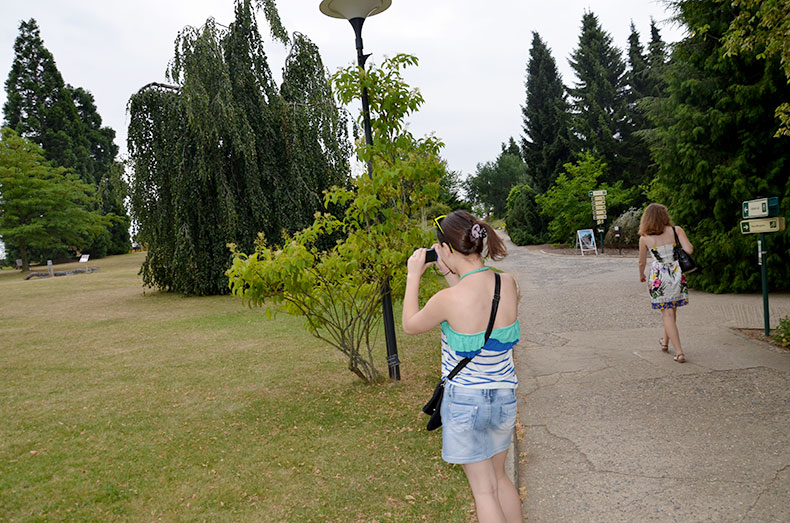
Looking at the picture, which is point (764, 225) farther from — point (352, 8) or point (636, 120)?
point (636, 120)

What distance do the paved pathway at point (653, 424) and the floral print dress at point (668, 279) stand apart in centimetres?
67

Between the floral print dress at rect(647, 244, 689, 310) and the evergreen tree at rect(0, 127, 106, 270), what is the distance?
3469cm

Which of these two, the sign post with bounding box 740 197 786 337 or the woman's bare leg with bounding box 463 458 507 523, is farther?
the sign post with bounding box 740 197 786 337

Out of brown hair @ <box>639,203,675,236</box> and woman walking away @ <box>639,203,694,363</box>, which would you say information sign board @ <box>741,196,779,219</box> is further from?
brown hair @ <box>639,203,675,236</box>

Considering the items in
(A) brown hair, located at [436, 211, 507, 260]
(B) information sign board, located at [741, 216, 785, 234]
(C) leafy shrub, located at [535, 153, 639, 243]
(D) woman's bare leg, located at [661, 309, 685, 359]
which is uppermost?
(C) leafy shrub, located at [535, 153, 639, 243]

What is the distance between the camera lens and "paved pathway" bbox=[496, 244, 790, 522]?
2.91 metres

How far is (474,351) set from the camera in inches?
83.3

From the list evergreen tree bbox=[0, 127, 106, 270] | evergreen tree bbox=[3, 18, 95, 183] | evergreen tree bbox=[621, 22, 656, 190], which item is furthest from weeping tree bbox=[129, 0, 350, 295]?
evergreen tree bbox=[3, 18, 95, 183]

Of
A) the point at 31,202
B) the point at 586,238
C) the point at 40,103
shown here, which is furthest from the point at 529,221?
the point at 40,103

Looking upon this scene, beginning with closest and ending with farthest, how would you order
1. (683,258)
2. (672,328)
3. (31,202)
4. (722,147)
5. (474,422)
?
1. (474,422)
2. (683,258)
3. (672,328)
4. (722,147)
5. (31,202)

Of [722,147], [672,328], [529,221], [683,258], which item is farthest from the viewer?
[529,221]

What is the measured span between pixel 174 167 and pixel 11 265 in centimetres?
3840

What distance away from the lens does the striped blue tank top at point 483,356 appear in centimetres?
212

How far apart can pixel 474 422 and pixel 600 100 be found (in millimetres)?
37196
